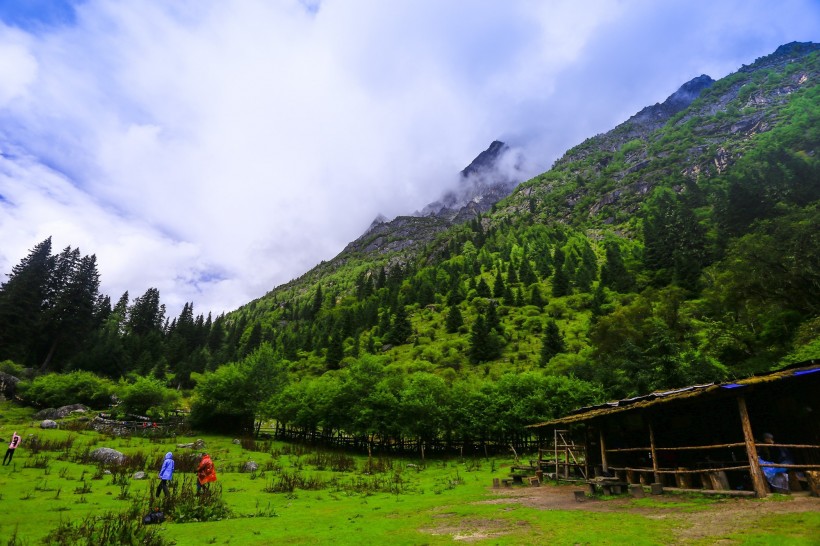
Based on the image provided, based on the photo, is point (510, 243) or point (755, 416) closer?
point (755, 416)

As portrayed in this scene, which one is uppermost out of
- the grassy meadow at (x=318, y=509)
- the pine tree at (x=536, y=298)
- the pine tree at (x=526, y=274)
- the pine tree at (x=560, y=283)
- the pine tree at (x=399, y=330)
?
the pine tree at (x=526, y=274)

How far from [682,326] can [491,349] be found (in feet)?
114

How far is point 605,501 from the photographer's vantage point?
16984 millimetres

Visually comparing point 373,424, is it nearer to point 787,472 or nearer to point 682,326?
point 787,472

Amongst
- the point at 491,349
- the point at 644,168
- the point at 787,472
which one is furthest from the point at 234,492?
the point at 644,168

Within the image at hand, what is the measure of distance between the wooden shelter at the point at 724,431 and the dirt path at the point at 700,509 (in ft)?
4.79

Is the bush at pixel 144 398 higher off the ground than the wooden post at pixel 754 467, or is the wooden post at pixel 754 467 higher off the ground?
the bush at pixel 144 398

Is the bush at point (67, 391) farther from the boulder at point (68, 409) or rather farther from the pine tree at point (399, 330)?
the pine tree at point (399, 330)

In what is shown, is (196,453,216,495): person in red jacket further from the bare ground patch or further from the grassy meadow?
the bare ground patch

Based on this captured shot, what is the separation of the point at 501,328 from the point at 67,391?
75.1m

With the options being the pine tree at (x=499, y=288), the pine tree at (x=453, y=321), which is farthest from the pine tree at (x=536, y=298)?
the pine tree at (x=453, y=321)

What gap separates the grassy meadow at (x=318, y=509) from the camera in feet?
36.6

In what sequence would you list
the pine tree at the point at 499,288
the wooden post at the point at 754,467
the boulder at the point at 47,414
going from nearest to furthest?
the wooden post at the point at 754,467 < the boulder at the point at 47,414 < the pine tree at the point at 499,288

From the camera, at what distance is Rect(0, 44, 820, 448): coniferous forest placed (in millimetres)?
40094
